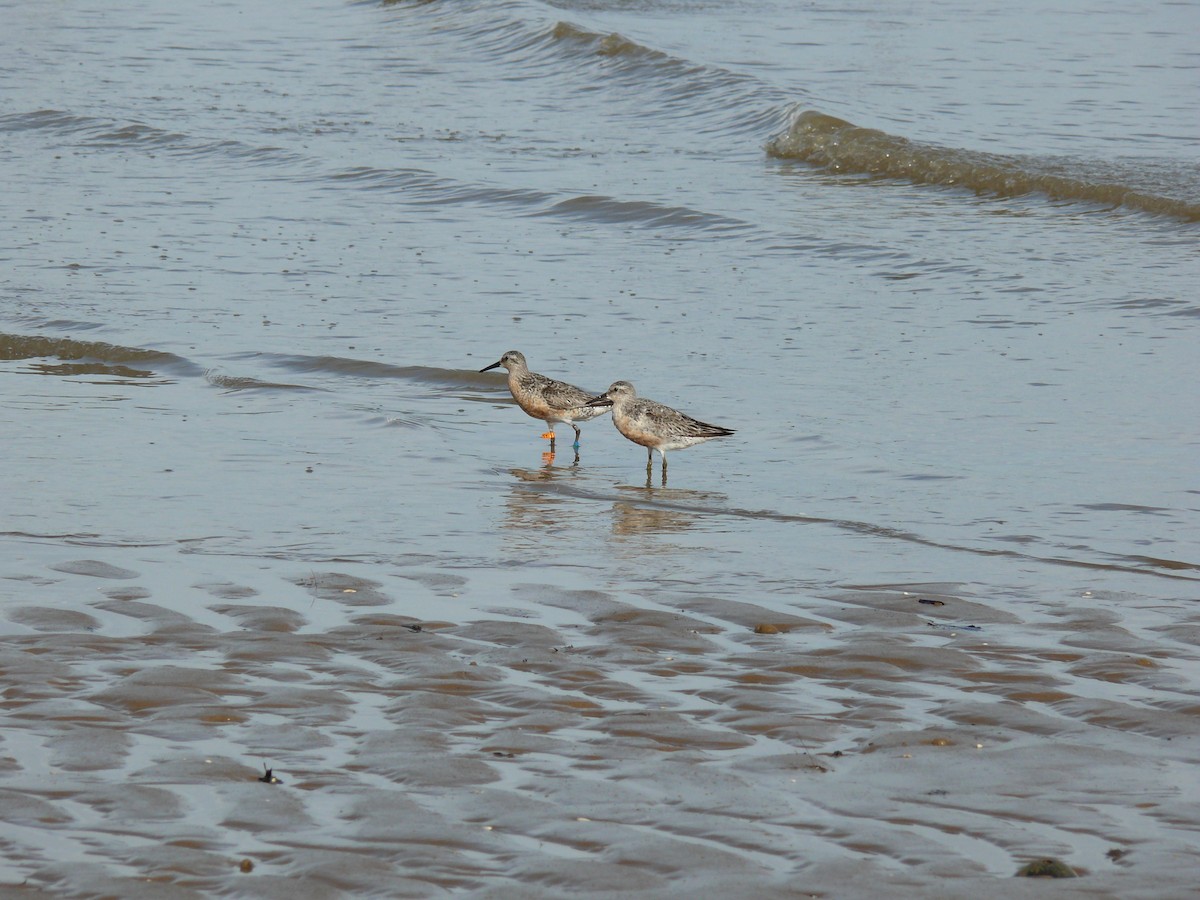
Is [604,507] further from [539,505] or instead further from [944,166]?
[944,166]

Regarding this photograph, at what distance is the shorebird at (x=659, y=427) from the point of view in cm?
982

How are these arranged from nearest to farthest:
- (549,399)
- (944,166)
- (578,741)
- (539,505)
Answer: (578,741) → (539,505) → (549,399) → (944,166)

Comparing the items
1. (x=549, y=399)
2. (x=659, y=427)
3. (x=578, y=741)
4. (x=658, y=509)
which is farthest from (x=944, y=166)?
(x=578, y=741)

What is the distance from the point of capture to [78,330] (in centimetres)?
1302

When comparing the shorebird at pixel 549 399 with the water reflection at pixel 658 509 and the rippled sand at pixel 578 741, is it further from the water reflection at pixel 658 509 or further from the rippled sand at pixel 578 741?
the rippled sand at pixel 578 741

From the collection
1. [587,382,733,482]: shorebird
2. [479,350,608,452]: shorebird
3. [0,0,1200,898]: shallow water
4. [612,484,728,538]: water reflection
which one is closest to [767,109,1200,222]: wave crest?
[0,0,1200,898]: shallow water

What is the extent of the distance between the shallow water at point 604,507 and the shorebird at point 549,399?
0.84 feet

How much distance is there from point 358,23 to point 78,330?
20.2 m

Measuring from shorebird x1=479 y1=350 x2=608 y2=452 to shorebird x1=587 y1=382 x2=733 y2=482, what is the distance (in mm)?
482

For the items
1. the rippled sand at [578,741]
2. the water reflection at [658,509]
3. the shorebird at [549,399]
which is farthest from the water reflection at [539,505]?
the rippled sand at [578,741]

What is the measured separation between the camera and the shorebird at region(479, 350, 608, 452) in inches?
417

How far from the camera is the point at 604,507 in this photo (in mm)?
9211

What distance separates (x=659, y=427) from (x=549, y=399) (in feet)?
3.64

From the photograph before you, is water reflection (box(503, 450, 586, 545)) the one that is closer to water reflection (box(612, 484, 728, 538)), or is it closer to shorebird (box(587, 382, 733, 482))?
water reflection (box(612, 484, 728, 538))
